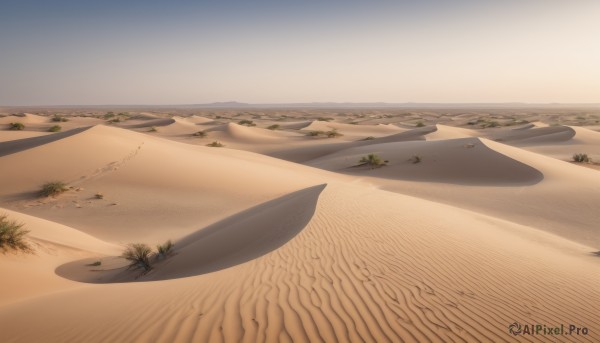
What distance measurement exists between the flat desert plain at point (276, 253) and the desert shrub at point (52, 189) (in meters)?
0.04

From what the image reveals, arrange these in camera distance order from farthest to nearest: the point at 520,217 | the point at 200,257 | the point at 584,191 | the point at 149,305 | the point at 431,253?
the point at 584,191 < the point at 520,217 < the point at 200,257 < the point at 431,253 < the point at 149,305

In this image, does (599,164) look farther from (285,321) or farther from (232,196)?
(285,321)

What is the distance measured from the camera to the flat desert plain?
11.3 ft

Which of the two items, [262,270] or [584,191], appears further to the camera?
[584,191]

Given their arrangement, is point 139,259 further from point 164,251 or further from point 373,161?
point 373,161

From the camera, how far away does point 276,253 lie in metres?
5.41

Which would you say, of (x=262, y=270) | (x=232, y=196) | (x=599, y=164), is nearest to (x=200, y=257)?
(x=262, y=270)

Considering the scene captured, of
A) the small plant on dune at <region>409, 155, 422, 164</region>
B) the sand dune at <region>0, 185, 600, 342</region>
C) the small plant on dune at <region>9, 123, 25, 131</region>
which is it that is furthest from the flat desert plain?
the small plant on dune at <region>9, 123, 25, 131</region>

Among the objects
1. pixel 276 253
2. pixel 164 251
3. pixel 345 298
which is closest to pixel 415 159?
pixel 164 251

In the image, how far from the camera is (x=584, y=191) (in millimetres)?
13312

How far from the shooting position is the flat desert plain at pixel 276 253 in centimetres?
343

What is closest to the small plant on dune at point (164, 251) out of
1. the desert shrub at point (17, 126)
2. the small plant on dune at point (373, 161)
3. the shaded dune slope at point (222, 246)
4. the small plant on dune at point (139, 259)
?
the shaded dune slope at point (222, 246)

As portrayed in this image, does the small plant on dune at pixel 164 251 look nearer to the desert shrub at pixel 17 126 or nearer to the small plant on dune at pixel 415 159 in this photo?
the small plant on dune at pixel 415 159

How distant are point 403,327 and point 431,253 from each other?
2.49 metres
